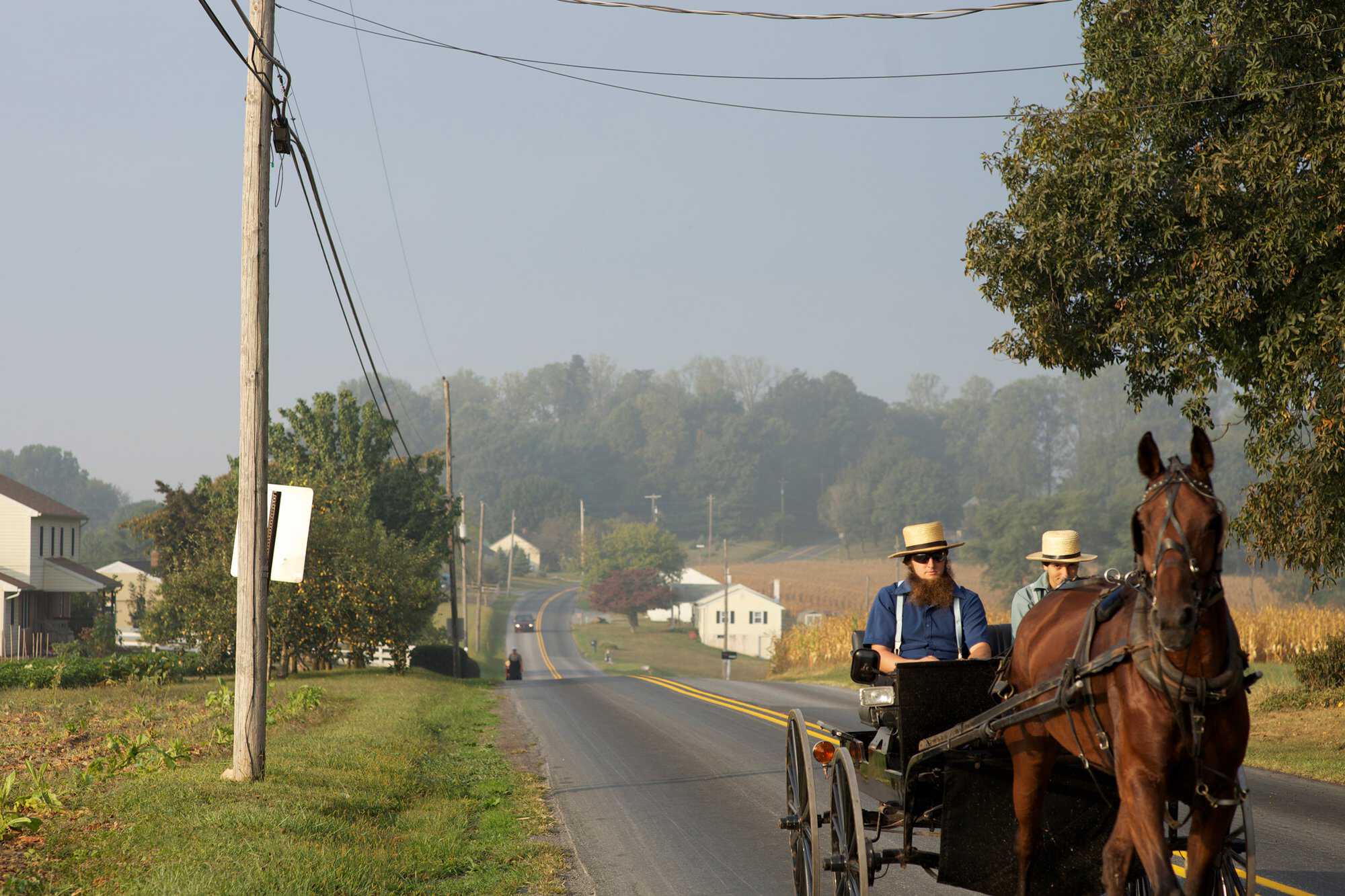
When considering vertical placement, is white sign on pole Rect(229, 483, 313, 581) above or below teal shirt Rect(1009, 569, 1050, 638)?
above

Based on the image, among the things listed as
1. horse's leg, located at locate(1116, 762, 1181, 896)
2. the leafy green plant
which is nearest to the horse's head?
horse's leg, located at locate(1116, 762, 1181, 896)

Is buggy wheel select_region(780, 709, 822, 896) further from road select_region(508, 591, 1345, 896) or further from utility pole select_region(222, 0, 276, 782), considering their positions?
utility pole select_region(222, 0, 276, 782)

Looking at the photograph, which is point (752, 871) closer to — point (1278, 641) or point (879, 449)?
point (1278, 641)

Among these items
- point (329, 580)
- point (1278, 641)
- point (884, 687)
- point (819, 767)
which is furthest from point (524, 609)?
point (884, 687)

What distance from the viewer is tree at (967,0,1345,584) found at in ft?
44.9

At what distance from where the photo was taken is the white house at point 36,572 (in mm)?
53750

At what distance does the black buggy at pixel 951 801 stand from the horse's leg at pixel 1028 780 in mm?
88

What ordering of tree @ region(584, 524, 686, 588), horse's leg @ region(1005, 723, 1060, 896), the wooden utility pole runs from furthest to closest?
1. the wooden utility pole
2. tree @ region(584, 524, 686, 588)
3. horse's leg @ region(1005, 723, 1060, 896)

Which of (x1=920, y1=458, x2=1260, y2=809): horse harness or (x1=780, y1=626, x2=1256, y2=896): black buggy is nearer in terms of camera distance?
(x1=920, y1=458, x2=1260, y2=809): horse harness

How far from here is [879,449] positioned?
18900cm

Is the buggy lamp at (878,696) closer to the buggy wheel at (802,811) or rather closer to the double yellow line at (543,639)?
the buggy wheel at (802,811)

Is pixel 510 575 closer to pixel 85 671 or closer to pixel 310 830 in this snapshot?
pixel 85 671

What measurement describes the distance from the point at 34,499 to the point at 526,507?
12044cm

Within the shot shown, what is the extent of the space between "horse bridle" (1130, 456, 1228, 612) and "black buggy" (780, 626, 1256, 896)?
4.24 feet
